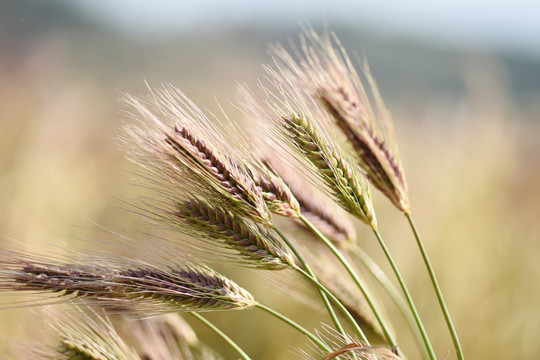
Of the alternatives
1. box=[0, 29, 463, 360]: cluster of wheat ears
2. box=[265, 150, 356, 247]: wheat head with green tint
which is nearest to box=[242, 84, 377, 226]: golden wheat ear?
box=[0, 29, 463, 360]: cluster of wheat ears

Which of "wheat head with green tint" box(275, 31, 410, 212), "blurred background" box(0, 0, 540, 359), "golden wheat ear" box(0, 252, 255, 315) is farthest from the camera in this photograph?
"blurred background" box(0, 0, 540, 359)

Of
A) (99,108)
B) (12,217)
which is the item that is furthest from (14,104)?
(99,108)

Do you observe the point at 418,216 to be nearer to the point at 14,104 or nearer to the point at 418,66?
the point at 14,104

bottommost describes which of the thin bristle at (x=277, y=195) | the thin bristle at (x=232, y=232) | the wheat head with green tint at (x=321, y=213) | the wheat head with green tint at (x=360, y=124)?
the thin bristle at (x=232, y=232)

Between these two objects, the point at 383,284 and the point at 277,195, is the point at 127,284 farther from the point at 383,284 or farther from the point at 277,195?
the point at 383,284

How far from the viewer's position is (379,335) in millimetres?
792

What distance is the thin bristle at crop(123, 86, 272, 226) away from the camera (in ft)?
1.86

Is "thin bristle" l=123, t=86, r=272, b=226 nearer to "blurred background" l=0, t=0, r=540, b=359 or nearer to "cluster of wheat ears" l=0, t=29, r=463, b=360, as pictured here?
"cluster of wheat ears" l=0, t=29, r=463, b=360

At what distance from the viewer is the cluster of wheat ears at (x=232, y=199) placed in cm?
56

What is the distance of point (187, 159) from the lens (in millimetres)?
572

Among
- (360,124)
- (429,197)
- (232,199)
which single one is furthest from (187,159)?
(429,197)

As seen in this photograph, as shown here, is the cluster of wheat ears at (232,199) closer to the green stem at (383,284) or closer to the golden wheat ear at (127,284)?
the golden wheat ear at (127,284)

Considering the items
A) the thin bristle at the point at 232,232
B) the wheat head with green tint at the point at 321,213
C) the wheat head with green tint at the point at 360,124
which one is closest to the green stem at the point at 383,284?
the wheat head with green tint at the point at 321,213

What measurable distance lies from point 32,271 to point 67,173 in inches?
62.3
